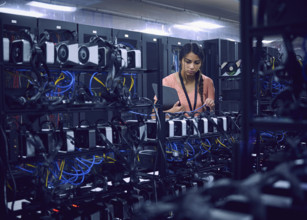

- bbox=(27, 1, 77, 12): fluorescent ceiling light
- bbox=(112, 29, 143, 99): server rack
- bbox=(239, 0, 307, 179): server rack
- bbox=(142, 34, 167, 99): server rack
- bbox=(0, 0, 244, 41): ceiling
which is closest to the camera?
bbox=(239, 0, 307, 179): server rack

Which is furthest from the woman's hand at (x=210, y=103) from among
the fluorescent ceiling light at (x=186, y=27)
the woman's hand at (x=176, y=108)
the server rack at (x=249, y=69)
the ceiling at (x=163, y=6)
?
the fluorescent ceiling light at (x=186, y=27)

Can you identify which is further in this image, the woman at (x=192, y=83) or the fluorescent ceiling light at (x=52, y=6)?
the fluorescent ceiling light at (x=52, y=6)

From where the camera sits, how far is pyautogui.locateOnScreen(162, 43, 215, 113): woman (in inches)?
201

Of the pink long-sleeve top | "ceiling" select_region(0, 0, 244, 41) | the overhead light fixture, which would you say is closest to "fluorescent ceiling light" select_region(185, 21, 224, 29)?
the overhead light fixture

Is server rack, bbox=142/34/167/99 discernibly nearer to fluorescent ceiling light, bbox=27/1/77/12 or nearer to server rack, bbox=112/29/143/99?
server rack, bbox=112/29/143/99

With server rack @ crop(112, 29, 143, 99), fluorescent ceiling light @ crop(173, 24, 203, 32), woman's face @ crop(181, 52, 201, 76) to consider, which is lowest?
woman's face @ crop(181, 52, 201, 76)

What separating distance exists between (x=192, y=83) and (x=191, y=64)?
11.3 inches

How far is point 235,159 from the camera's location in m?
1.42

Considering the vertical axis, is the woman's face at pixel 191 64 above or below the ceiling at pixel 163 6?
below

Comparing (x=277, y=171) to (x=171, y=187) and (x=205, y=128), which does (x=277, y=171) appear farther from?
(x=205, y=128)

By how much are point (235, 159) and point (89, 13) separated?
6.11m

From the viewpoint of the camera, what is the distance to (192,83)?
5.22 metres

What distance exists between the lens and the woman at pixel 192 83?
16.8 feet

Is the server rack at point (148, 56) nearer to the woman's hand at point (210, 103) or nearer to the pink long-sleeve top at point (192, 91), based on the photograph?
the pink long-sleeve top at point (192, 91)
